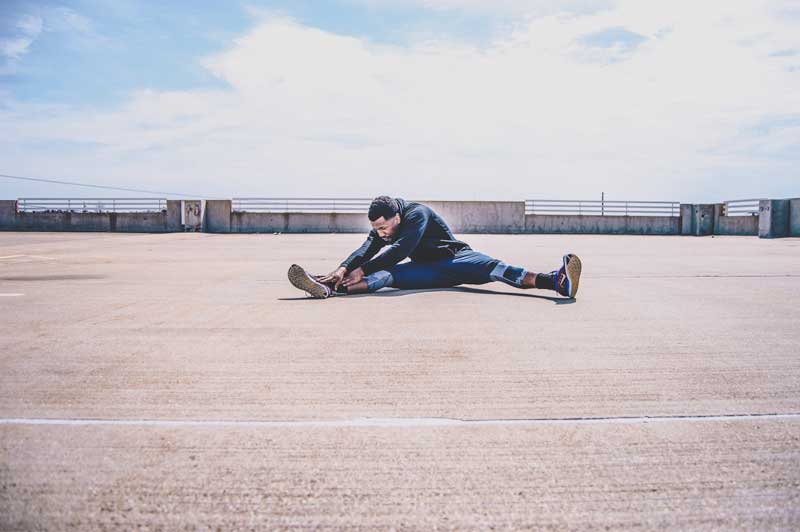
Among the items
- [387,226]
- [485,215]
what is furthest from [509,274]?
[485,215]

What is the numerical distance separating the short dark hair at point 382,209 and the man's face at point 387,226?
35 millimetres

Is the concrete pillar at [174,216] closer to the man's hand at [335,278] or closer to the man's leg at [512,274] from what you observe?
the man's hand at [335,278]

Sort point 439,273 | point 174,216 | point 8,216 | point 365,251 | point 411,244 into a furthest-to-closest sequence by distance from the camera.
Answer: point 8,216 < point 174,216 < point 439,273 < point 365,251 < point 411,244

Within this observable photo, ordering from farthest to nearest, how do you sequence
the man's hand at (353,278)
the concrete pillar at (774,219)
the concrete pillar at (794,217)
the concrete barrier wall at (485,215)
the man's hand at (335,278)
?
the concrete barrier wall at (485,215)
the concrete pillar at (794,217)
the concrete pillar at (774,219)
the man's hand at (353,278)
the man's hand at (335,278)

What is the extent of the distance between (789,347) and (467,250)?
334 centimetres

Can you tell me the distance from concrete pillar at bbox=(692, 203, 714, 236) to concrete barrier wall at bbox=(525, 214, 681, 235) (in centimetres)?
81

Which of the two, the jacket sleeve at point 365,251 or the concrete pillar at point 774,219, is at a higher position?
the concrete pillar at point 774,219

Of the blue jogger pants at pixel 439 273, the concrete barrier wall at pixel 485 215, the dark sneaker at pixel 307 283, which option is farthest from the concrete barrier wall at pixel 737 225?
the dark sneaker at pixel 307 283

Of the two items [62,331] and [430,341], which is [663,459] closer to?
[430,341]

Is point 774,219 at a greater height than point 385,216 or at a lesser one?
greater

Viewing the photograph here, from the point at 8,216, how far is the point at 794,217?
129ft

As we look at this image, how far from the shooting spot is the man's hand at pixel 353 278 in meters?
6.20

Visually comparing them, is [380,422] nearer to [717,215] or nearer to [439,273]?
[439,273]

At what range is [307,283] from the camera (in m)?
5.84
